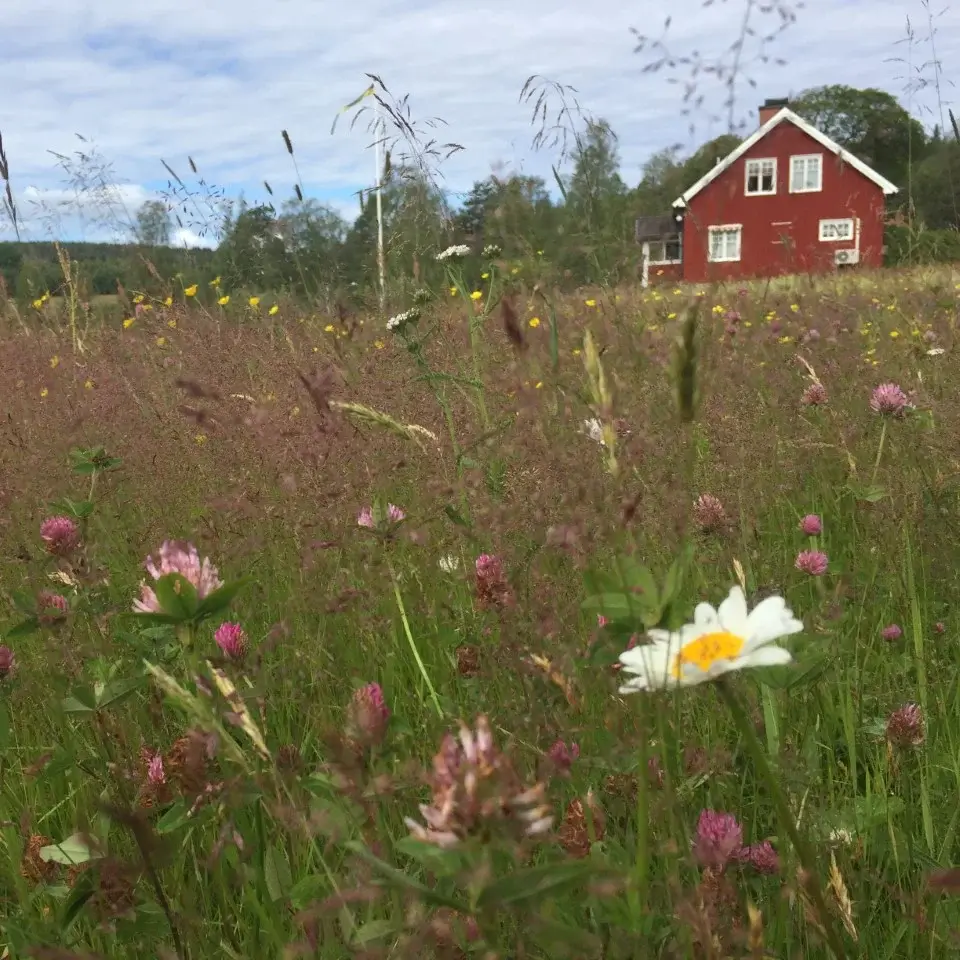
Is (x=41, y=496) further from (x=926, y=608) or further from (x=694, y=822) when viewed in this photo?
(x=926, y=608)

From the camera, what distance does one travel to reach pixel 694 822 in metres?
1.19

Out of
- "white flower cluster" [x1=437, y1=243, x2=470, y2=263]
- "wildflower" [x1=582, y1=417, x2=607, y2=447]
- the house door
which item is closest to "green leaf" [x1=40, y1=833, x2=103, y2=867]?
"wildflower" [x1=582, y1=417, x2=607, y2=447]

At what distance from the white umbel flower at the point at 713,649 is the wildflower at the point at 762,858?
1.10 ft

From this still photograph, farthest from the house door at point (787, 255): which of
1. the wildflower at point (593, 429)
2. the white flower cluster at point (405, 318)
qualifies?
the wildflower at point (593, 429)

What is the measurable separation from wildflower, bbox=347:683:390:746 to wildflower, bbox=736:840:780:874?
1.59 feet

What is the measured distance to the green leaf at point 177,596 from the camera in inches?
35.7

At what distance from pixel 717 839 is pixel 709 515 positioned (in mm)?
785

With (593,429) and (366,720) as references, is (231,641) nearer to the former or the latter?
(366,720)

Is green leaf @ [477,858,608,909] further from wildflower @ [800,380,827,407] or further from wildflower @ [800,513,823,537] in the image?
wildflower @ [800,380,827,407]

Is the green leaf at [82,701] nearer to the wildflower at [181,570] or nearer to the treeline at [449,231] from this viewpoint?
the wildflower at [181,570]

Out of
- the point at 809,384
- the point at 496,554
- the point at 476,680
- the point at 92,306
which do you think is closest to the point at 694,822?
A: the point at 476,680

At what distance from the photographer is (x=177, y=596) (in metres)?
0.92

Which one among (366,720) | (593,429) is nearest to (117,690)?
(366,720)

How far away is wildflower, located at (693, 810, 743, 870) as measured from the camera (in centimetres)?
92
